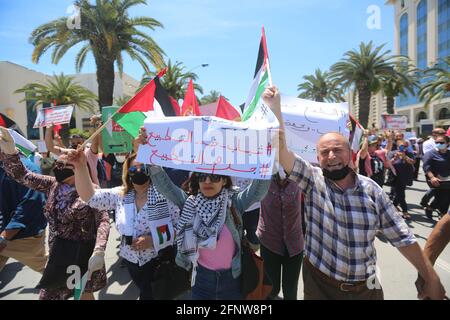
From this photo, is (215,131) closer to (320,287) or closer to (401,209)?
(320,287)

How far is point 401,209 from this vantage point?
22.7 ft

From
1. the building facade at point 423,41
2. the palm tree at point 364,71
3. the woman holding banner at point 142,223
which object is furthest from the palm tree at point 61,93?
the building facade at point 423,41

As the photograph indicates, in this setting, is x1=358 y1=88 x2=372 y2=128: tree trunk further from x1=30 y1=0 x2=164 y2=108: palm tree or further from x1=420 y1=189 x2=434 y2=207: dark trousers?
x1=420 y1=189 x2=434 y2=207: dark trousers

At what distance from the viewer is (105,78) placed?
15.5 m

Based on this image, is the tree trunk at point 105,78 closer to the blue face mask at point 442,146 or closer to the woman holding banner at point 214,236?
the blue face mask at point 442,146

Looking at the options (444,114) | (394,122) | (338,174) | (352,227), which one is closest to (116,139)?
(338,174)

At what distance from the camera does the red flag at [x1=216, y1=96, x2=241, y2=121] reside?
4001mm

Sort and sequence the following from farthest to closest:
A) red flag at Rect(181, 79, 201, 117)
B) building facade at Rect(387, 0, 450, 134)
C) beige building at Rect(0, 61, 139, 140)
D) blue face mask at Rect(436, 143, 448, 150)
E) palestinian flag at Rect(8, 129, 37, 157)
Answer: building facade at Rect(387, 0, 450, 134) → beige building at Rect(0, 61, 139, 140) → blue face mask at Rect(436, 143, 448, 150) → palestinian flag at Rect(8, 129, 37, 157) → red flag at Rect(181, 79, 201, 117)

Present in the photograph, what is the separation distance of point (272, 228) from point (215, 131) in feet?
3.83

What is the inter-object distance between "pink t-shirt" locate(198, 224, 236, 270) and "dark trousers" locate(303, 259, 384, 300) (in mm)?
523

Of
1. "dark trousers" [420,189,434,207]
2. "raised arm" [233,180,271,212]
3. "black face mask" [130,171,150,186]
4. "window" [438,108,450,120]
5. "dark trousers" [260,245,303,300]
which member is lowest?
"dark trousers" [420,189,434,207]

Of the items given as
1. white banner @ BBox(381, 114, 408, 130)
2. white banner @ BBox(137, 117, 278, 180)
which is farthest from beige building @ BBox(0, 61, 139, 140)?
white banner @ BBox(137, 117, 278, 180)

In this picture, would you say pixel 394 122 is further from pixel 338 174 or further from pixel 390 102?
pixel 390 102
